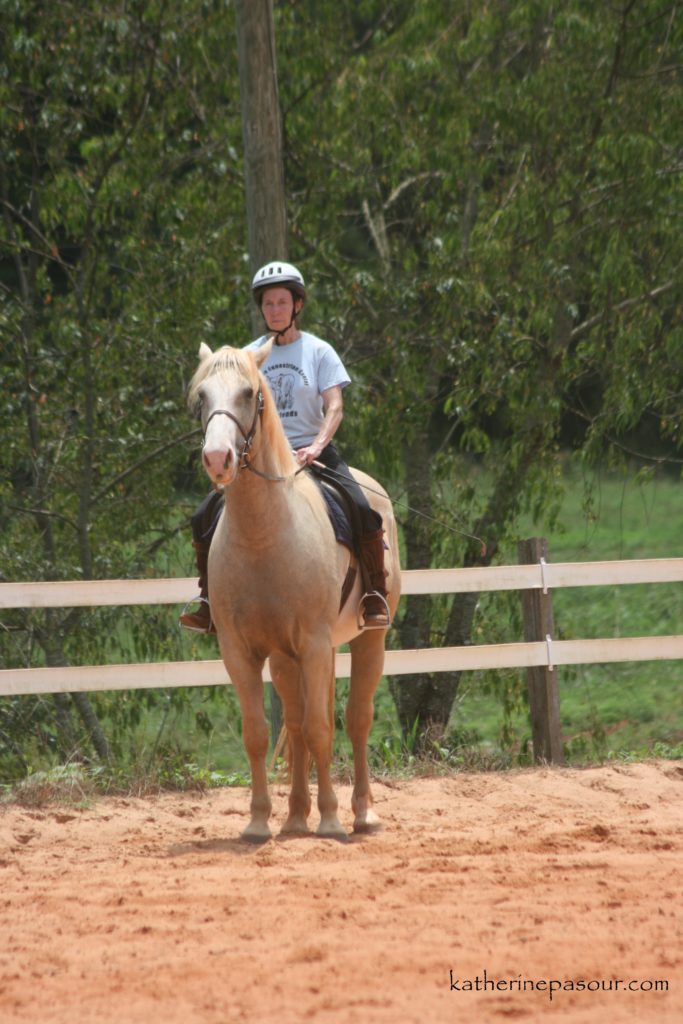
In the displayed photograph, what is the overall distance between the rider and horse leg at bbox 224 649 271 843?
0.65 meters

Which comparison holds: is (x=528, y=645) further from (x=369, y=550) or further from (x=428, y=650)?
(x=369, y=550)

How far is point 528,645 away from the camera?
31.2 feet

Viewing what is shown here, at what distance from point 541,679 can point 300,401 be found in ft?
11.3

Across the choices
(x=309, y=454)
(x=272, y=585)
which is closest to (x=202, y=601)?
(x=272, y=585)

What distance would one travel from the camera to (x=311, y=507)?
695cm

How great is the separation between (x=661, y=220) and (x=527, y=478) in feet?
7.90

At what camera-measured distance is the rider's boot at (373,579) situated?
7273 mm

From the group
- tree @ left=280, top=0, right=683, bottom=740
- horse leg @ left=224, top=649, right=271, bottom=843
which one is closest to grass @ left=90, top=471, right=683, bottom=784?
tree @ left=280, top=0, right=683, bottom=740

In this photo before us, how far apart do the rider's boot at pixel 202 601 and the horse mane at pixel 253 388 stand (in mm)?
761

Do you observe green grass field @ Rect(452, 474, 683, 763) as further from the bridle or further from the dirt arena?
the bridle

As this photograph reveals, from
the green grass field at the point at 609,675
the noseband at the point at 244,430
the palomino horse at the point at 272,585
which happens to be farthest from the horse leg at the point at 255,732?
the green grass field at the point at 609,675

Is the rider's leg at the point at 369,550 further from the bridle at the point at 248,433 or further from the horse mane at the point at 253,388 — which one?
the bridle at the point at 248,433

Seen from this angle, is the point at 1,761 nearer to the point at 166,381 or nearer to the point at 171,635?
the point at 171,635

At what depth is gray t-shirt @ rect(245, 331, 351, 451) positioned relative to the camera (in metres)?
7.17
